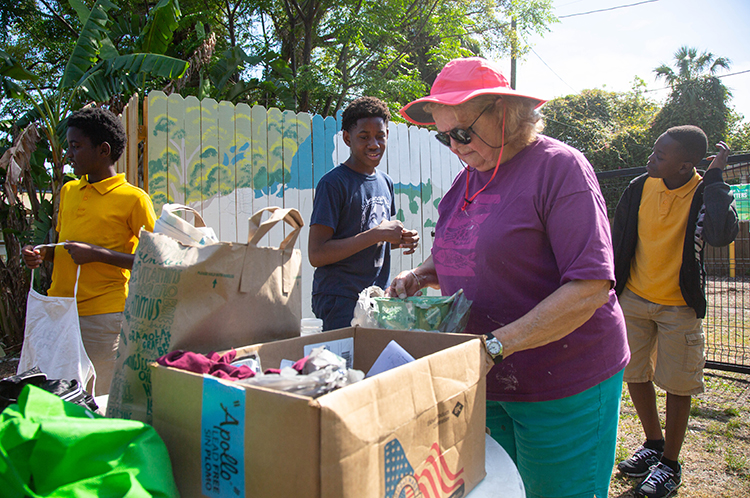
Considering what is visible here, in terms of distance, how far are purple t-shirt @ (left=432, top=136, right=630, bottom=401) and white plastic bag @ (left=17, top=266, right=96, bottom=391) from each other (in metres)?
1.68

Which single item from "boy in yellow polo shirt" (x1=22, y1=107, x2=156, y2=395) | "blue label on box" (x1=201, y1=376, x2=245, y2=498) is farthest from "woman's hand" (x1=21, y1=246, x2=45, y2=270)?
"blue label on box" (x1=201, y1=376, x2=245, y2=498)

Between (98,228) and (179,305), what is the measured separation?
1592 mm

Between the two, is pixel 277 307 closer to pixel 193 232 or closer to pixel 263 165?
pixel 193 232

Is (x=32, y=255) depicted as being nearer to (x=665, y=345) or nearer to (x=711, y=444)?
(x=665, y=345)

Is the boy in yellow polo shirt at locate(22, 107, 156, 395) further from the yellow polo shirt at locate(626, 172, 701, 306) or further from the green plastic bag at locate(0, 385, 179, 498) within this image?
the yellow polo shirt at locate(626, 172, 701, 306)

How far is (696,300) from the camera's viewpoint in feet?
9.32

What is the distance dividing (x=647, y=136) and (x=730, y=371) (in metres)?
19.1

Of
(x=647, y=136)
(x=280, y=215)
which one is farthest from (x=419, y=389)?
(x=647, y=136)

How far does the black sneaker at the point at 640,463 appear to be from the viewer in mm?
2920

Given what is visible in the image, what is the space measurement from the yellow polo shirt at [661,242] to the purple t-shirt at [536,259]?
1803 mm

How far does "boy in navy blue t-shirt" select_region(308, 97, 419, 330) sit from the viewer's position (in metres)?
2.34

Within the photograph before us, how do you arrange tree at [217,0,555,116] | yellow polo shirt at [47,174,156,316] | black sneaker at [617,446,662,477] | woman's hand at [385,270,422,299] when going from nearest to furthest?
1. woman's hand at [385,270,422,299]
2. yellow polo shirt at [47,174,156,316]
3. black sneaker at [617,446,662,477]
4. tree at [217,0,555,116]

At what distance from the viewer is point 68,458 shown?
2.19 ft

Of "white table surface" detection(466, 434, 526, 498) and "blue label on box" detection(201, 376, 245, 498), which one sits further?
"white table surface" detection(466, 434, 526, 498)
